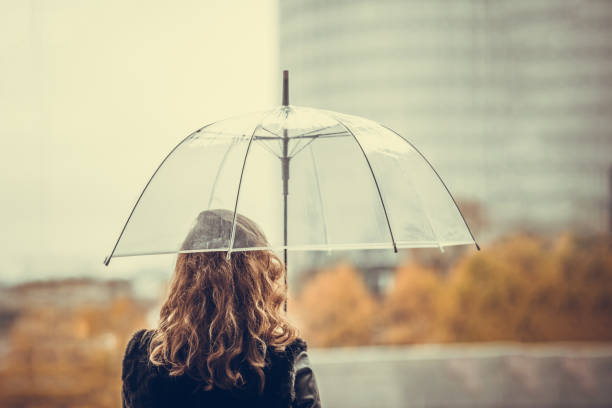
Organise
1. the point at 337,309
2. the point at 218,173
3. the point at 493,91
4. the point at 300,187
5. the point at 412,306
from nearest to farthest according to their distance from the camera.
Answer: the point at 218,173 → the point at 300,187 → the point at 337,309 → the point at 412,306 → the point at 493,91

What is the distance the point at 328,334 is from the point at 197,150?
33019 millimetres

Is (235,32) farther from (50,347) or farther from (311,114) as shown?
(311,114)

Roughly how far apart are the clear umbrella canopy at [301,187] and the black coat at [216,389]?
39 centimetres

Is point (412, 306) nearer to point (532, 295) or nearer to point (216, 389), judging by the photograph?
point (532, 295)

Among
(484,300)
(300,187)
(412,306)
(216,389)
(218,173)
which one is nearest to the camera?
(216,389)

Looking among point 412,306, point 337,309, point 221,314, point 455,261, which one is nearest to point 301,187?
point 221,314

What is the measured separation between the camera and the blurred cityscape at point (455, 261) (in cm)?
955

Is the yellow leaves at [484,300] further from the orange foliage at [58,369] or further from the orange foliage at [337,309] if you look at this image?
the orange foliage at [58,369]

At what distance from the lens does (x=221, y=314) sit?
5.21 feet

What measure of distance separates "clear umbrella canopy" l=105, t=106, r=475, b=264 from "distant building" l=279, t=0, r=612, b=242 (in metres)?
60.3

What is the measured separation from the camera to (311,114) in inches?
81.1

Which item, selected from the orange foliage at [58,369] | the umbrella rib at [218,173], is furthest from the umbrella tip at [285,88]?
the orange foliage at [58,369]

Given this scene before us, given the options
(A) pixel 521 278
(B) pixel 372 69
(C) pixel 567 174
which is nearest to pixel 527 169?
(C) pixel 567 174

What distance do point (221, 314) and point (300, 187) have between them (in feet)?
2.53
